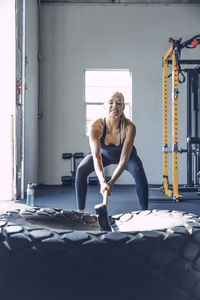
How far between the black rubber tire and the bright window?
466 centimetres

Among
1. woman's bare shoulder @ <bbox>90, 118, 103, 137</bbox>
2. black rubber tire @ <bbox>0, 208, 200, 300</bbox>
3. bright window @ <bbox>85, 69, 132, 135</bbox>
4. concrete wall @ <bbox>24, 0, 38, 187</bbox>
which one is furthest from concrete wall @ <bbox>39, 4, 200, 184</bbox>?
black rubber tire @ <bbox>0, 208, 200, 300</bbox>

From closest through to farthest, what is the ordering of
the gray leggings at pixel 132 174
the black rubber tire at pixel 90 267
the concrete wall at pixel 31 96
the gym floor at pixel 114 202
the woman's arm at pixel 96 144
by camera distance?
the black rubber tire at pixel 90 267 → the woman's arm at pixel 96 144 → the gray leggings at pixel 132 174 → the gym floor at pixel 114 202 → the concrete wall at pixel 31 96

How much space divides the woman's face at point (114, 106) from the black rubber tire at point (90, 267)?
1.32 metres

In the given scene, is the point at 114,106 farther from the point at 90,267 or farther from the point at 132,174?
the point at 90,267

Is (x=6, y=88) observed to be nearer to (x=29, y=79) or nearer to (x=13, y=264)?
(x=29, y=79)

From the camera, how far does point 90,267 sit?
407mm

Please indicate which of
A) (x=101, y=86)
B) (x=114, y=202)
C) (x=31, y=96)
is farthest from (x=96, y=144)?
(x=101, y=86)

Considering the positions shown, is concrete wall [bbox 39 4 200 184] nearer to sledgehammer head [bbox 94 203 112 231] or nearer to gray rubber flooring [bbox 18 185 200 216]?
gray rubber flooring [bbox 18 185 200 216]

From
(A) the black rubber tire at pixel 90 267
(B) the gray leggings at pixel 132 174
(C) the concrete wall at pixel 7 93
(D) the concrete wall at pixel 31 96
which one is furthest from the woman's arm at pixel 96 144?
(D) the concrete wall at pixel 31 96

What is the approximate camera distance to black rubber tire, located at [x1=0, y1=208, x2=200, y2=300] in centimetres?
40

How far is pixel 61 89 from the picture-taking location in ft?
16.5

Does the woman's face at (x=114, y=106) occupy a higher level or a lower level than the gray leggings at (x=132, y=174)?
higher

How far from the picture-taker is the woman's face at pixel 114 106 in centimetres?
170

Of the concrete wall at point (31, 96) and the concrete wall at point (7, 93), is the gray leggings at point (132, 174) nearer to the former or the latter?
the concrete wall at point (7, 93)
